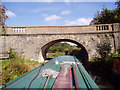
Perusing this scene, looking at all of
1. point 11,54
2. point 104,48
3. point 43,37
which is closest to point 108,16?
point 104,48

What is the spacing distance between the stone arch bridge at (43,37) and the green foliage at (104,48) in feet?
1.19

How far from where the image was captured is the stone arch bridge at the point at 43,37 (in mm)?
9398

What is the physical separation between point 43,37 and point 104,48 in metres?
5.52

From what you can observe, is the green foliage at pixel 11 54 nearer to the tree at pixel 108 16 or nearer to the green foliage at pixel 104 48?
the green foliage at pixel 104 48

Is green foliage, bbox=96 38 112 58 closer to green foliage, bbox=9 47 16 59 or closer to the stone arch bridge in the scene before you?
the stone arch bridge

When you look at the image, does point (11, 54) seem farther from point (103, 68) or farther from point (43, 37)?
point (103, 68)

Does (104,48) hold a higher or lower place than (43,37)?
lower

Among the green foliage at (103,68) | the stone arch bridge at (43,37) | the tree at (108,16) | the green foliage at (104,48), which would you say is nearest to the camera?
the green foliage at (103,68)

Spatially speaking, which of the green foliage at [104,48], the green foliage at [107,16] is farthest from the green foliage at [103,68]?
the green foliage at [107,16]

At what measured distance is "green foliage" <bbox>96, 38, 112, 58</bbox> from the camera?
8633 mm

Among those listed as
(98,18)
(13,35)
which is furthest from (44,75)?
(98,18)

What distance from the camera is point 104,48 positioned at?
8891 mm

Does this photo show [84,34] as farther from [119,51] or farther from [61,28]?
[119,51]

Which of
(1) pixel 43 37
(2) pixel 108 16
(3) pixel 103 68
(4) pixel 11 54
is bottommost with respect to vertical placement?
(3) pixel 103 68
